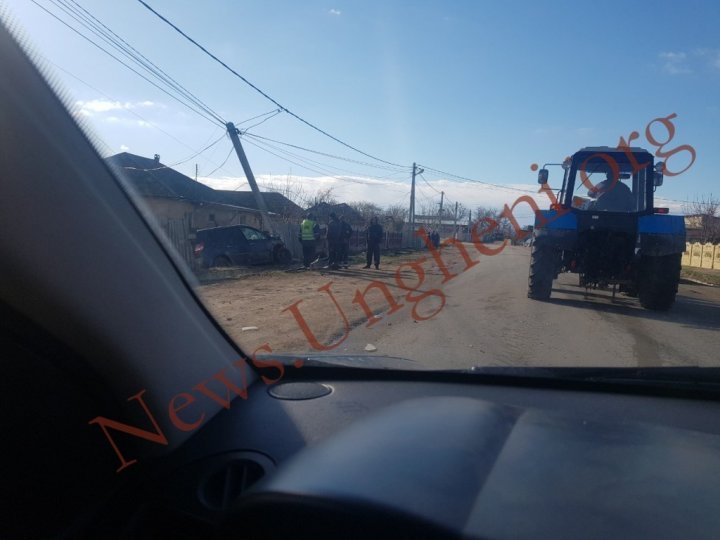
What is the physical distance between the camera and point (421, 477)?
71.5 inches

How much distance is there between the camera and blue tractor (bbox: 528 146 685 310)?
32.2 feet

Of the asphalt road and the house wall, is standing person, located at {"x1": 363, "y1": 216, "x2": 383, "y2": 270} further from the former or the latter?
the asphalt road

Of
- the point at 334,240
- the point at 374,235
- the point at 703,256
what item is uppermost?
the point at 374,235

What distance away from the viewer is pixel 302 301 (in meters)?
10.2

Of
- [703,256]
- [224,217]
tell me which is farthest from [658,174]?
[703,256]

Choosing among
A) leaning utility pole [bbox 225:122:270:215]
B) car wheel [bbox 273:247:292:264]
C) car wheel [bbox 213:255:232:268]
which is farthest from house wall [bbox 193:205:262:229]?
car wheel [bbox 273:247:292:264]

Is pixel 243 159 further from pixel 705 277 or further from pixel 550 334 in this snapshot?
pixel 705 277

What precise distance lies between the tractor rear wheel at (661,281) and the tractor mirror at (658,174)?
1.43 m

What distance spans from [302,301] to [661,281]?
5.98 m

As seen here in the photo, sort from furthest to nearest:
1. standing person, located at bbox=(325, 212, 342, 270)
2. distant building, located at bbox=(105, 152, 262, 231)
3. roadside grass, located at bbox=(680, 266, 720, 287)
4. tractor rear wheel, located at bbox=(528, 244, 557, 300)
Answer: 1. roadside grass, located at bbox=(680, 266, 720, 287)
2. standing person, located at bbox=(325, 212, 342, 270)
3. tractor rear wheel, located at bbox=(528, 244, 557, 300)
4. distant building, located at bbox=(105, 152, 262, 231)

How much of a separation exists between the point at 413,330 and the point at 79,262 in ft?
18.4

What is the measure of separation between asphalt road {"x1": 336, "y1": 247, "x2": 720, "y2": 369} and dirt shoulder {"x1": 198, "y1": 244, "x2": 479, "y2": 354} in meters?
0.57

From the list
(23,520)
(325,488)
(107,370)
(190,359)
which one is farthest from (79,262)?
(325,488)

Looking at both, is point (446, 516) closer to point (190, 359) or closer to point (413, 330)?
point (190, 359)
